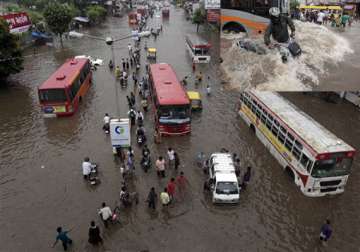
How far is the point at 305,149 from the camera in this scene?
643 inches

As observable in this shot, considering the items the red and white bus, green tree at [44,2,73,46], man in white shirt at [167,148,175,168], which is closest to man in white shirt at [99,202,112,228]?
man in white shirt at [167,148,175,168]

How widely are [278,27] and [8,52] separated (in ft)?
92.4

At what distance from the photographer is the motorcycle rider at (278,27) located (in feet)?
109

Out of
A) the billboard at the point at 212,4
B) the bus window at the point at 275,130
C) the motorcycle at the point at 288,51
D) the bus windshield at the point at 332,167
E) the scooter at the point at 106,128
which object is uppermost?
the billboard at the point at 212,4

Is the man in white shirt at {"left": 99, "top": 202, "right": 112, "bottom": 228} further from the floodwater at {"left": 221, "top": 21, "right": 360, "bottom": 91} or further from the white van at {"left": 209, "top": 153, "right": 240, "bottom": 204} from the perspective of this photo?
the floodwater at {"left": 221, "top": 21, "right": 360, "bottom": 91}

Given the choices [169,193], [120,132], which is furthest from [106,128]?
[169,193]

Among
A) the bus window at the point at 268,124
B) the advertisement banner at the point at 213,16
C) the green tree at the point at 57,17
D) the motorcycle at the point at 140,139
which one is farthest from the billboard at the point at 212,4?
the motorcycle at the point at 140,139

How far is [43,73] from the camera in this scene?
40.0 meters

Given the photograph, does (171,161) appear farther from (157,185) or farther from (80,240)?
(80,240)

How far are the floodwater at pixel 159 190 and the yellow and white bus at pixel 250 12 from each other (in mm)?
17859

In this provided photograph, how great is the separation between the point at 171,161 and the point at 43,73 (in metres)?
27.4

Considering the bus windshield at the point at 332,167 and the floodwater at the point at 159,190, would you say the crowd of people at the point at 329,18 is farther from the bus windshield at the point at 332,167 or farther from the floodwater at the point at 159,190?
the bus windshield at the point at 332,167

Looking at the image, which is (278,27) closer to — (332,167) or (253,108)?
(253,108)

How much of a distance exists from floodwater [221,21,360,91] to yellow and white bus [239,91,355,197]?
1112 cm
